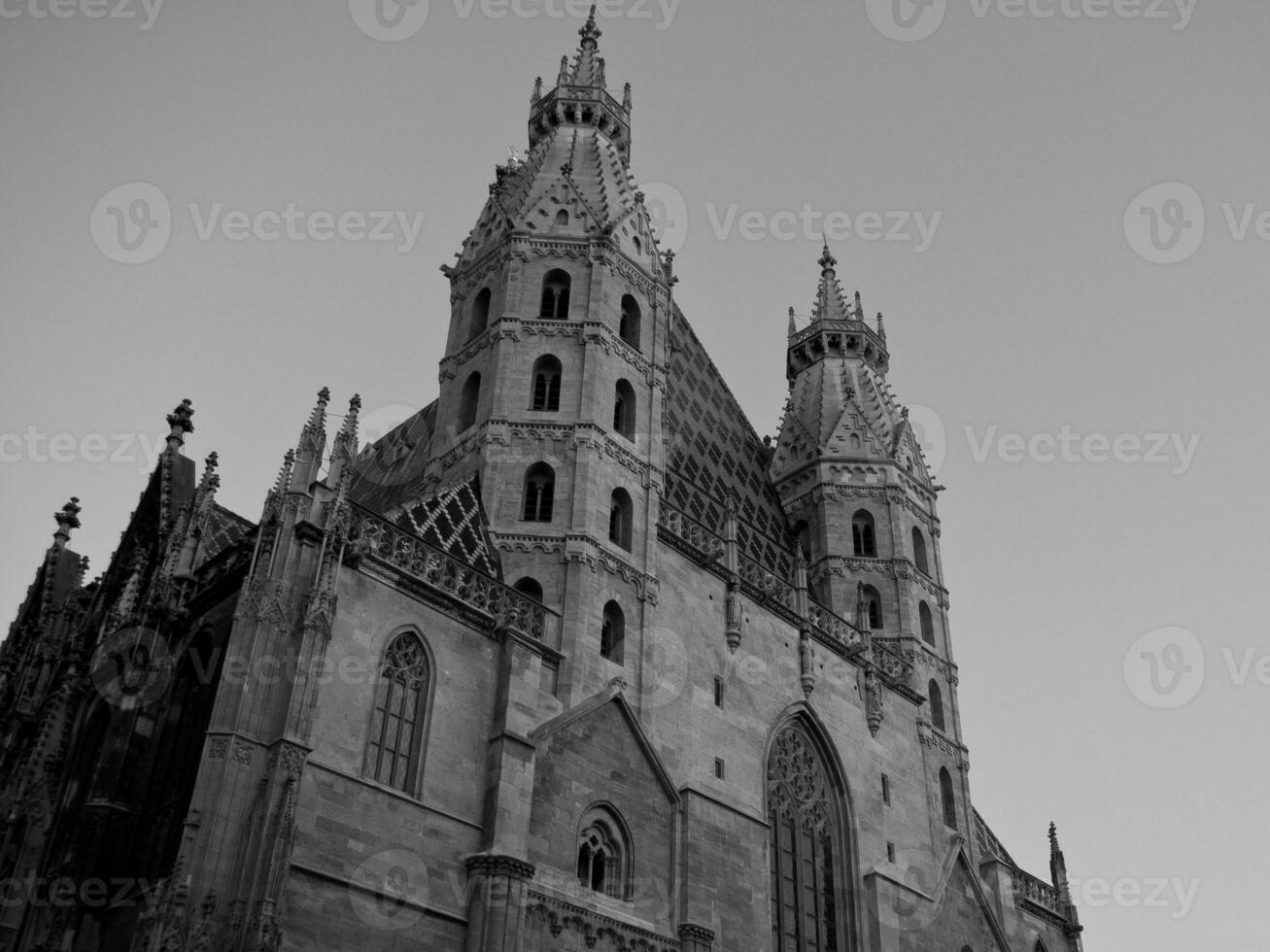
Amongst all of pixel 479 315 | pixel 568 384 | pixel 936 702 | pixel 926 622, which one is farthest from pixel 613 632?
pixel 926 622

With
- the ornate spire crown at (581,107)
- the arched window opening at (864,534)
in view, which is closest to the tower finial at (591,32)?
the ornate spire crown at (581,107)

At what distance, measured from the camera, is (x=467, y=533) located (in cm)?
2458

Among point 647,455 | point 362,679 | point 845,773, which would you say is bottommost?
point 362,679

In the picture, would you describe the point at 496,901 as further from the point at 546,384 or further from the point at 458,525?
the point at 546,384

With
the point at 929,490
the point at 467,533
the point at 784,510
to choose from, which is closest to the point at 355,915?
the point at 467,533

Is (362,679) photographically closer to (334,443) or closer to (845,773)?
(334,443)

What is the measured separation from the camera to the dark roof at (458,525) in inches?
922

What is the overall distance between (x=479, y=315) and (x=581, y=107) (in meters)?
7.59

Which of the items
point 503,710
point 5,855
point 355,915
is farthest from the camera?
point 5,855

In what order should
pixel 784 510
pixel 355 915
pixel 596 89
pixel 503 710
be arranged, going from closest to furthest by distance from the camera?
1. pixel 355 915
2. pixel 503 710
3. pixel 596 89
4. pixel 784 510

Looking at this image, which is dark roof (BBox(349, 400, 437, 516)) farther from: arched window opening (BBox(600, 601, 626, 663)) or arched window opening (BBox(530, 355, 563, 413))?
arched window opening (BBox(600, 601, 626, 663))

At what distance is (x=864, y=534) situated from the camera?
3666 centimetres

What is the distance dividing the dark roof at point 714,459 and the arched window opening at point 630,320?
3248 millimetres

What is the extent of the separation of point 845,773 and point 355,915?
13.5 meters
